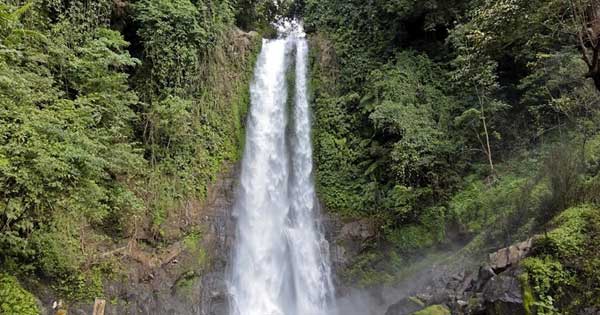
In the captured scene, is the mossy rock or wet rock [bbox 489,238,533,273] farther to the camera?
the mossy rock

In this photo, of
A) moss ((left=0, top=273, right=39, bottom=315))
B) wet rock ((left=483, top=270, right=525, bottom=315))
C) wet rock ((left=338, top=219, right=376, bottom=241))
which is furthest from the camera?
wet rock ((left=338, top=219, right=376, bottom=241))

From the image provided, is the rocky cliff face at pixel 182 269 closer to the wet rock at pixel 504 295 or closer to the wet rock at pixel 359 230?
the wet rock at pixel 359 230

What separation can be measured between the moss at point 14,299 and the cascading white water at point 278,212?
5.26 m

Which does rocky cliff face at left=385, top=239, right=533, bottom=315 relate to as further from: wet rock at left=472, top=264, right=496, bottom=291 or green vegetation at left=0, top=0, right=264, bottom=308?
green vegetation at left=0, top=0, right=264, bottom=308

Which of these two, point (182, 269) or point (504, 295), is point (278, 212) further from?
point (504, 295)

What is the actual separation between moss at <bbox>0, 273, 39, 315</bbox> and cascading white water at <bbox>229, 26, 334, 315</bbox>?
17.2ft

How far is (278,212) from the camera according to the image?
13414mm

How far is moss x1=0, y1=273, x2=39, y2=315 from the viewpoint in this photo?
22.4 ft

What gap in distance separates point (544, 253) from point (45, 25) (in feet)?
35.5

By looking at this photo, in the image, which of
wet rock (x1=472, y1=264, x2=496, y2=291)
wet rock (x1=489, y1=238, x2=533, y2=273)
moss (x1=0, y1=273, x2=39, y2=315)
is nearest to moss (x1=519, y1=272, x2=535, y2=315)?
wet rock (x1=489, y1=238, x2=533, y2=273)

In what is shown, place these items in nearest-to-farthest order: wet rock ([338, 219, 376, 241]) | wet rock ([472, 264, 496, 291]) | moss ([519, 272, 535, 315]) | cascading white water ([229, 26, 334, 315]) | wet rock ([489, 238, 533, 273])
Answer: moss ([519, 272, 535, 315])
wet rock ([489, 238, 533, 273])
wet rock ([472, 264, 496, 291])
cascading white water ([229, 26, 334, 315])
wet rock ([338, 219, 376, 241])

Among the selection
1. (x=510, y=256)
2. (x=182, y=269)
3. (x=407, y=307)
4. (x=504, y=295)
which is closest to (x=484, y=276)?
(x=510, y=256)

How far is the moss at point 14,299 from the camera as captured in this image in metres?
6.82

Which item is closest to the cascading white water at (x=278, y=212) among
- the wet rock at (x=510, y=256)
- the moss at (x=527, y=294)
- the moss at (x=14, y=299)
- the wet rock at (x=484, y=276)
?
the moss at (x=14, y=299)
